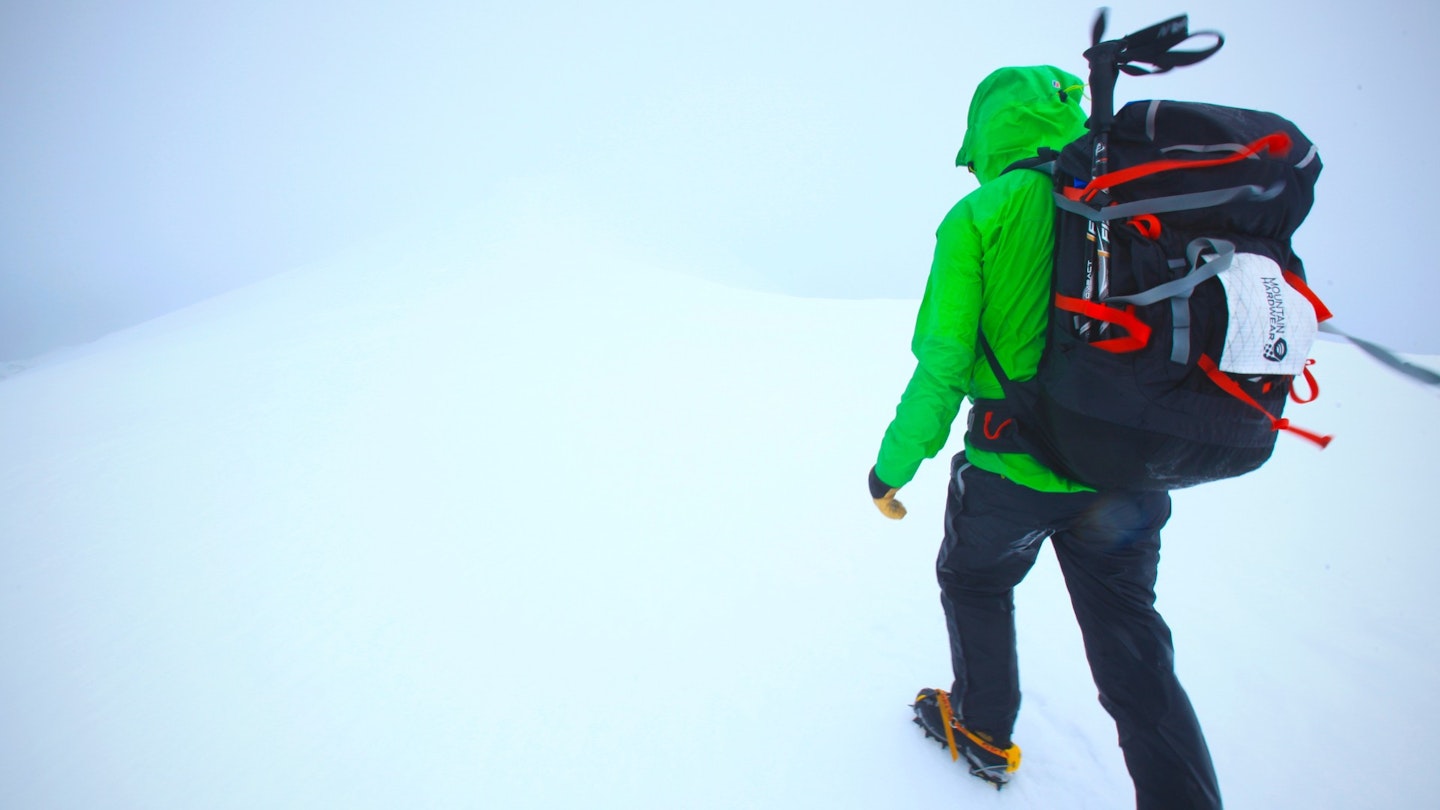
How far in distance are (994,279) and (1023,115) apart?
438mm

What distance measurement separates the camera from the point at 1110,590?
1.60 meters

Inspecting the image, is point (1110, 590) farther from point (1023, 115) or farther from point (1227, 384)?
point (1023, 115)

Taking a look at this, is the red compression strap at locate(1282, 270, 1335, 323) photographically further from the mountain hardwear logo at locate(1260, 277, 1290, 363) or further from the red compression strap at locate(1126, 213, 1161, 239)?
the red compression strap at locate(1126, 213, 1161, 239)

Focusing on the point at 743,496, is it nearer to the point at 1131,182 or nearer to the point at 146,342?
the point at 1131,182

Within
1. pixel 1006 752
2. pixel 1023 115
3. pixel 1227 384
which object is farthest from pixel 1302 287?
pixel 1006 752

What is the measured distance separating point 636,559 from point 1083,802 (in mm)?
1905

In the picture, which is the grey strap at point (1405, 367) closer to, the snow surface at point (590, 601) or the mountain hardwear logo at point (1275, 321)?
the mountain hardwear logo at point (1275, 321)

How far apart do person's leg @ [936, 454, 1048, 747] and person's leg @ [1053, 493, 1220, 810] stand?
16cm

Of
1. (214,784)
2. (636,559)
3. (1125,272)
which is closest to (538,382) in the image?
(636,559)

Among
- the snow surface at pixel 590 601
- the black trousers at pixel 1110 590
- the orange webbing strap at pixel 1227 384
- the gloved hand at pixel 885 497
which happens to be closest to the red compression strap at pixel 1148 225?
the orange webbing strap at pixel 1227 384

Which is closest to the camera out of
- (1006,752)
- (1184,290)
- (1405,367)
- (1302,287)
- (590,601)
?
(1184,290)

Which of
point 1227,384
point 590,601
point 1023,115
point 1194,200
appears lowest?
point 590,601

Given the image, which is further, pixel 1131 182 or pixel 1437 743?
pixel 1437 743

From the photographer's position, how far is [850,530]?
322 cm
